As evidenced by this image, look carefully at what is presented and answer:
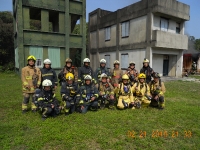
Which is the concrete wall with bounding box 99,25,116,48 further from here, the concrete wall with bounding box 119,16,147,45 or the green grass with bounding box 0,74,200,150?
the green grass with bounding box 0,74,200,150

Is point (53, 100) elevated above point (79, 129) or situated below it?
above

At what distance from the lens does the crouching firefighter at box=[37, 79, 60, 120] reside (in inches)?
196

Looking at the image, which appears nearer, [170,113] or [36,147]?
[36,147]

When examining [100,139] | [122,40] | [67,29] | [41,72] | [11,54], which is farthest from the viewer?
[11,54]

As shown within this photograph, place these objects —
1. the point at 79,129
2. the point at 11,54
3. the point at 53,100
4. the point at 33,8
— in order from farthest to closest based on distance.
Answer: the point at 11,54, the point at 33,8, the point at 53,100, the point at 79,129

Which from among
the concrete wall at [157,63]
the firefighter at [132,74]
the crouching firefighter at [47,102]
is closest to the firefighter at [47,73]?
the crouching firefighter at [47,102]

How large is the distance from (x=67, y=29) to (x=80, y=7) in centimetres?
286

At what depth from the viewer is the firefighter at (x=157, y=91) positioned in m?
6.15

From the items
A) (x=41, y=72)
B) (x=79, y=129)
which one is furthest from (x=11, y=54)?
(x=79, y=129)

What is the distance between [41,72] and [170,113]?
485 cm

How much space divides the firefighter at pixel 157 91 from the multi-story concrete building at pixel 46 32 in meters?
11.2

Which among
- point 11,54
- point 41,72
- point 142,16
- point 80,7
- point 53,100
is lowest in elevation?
point 53,100

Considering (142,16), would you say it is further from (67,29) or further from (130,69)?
(130,69)

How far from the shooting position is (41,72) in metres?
5.89
